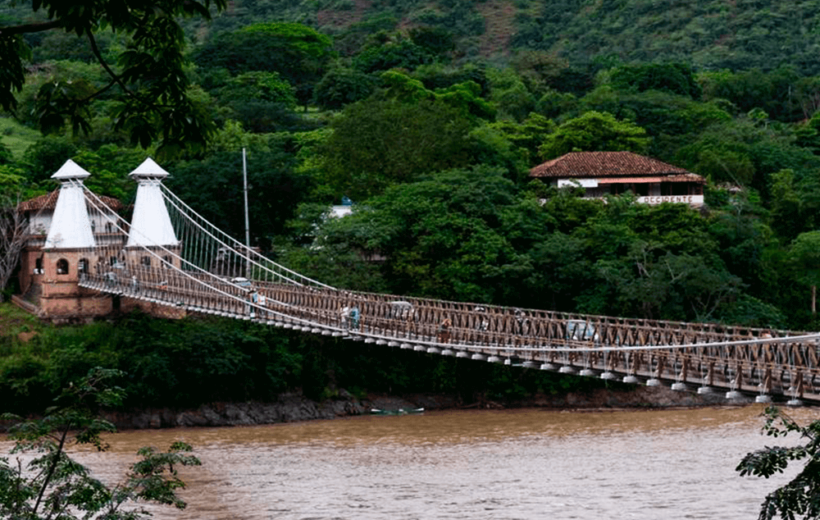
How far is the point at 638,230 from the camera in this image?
39469mm

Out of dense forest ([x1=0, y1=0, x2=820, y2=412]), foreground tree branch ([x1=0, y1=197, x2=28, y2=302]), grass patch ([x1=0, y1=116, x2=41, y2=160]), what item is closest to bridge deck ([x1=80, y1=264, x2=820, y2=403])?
foreground tree branch ([x1=0, y1=197, x2=28, y2=302])

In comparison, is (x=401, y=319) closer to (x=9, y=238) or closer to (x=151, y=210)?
(x=151, y=210)

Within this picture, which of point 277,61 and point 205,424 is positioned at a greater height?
point 277,61

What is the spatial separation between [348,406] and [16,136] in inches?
819

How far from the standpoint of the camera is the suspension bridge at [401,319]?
19.5m

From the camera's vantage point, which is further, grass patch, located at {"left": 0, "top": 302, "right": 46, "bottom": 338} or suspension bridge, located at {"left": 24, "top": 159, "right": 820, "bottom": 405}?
grass patch, located at {"left": 0, "top": 302, "right": 46, "bottom": 338}

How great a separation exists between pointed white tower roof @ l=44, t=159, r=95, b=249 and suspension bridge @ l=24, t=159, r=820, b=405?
0.08ft

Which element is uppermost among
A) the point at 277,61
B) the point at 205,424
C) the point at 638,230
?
the point at 277,61

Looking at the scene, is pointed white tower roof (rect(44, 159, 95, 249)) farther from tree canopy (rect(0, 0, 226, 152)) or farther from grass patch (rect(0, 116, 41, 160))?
tree canopy (rect(0, 0, 226, 152))

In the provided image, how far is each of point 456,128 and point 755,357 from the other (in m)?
24.0

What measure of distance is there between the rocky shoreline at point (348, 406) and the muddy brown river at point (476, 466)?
81 cm

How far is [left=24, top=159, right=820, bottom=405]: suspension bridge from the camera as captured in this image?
19461mm

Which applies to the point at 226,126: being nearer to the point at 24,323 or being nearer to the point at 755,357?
the point at 24,323

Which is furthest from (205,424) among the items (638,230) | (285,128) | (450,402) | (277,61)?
(277,61)
